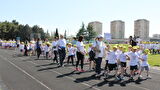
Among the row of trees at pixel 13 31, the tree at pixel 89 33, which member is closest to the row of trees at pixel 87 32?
the tree at pixel 89 33

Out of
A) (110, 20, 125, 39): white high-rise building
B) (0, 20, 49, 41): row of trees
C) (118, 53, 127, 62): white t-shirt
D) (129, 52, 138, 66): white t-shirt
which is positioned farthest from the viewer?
(110, 20, 125, 39): white high-rise building

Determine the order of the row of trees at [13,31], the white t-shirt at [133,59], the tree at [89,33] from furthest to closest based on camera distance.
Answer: the row of trees at [13,31], the tree at [89,33], the white t-shirt at [133,59]

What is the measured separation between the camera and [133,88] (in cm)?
938

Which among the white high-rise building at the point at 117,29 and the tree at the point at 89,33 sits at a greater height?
the white high-rise building at the point at 117,29

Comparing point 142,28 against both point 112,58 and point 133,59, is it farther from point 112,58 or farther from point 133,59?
point 112,58

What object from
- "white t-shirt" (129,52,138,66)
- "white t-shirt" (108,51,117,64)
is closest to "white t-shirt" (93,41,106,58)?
"white t-shirt" (108,51,117,64)

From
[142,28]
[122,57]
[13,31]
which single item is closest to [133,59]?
[122,57]

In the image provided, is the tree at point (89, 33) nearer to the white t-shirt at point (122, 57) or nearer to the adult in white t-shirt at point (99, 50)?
the white t-shirt at point (122, 57)

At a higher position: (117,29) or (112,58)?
(117,29)

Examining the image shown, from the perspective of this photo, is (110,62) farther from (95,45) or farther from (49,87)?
(49,87)

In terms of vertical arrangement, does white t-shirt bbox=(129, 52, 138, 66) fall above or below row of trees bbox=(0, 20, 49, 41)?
below

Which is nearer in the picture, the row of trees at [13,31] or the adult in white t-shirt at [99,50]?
the adult in white t-shirt at [99,50]

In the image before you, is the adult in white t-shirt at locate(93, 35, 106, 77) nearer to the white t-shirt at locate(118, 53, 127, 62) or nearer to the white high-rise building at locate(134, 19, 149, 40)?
the white t-shirt at locate(118, 53, 127, 62)

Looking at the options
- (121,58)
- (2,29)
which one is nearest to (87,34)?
(2,29)
